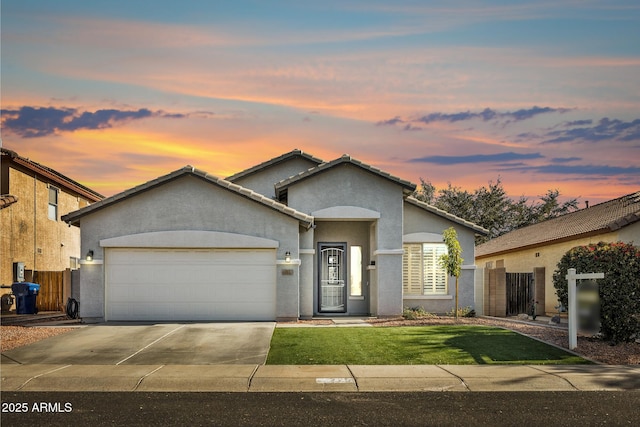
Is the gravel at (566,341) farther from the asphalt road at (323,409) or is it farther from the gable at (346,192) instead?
the gable at (346,192)

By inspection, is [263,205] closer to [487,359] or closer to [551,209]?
[487,359]

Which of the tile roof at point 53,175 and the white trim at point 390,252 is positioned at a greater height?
the tile roof at point 53,175

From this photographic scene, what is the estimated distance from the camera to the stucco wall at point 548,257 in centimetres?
2227

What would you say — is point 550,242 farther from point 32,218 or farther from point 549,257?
point 32,218

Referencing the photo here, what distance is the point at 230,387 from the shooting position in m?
12.2

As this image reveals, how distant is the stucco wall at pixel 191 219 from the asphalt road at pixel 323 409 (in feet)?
30.7

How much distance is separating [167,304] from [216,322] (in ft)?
5.42

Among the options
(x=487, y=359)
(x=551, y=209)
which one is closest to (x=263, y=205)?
(x=487, y=359)

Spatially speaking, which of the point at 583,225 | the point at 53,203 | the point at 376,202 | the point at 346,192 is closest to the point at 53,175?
the point at 53,203

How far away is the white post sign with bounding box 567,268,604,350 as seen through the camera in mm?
15875

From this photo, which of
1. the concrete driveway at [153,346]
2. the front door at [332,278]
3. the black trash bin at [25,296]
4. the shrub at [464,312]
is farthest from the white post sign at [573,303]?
the black trash bin at [25,296]

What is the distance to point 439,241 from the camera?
24406mm

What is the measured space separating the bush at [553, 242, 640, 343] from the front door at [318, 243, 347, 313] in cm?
964

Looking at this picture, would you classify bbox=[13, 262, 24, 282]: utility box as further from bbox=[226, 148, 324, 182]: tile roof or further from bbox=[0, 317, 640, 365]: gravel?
bbox=[226, 148, 324, 182]: tile roof
